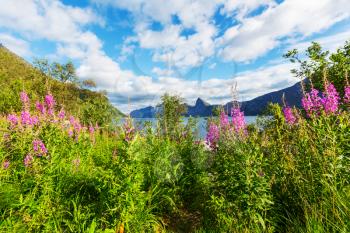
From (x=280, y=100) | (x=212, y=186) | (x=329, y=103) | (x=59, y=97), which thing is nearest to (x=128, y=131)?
(x=212, y=186)

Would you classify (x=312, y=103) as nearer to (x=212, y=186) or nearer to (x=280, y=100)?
(x=212, y=186)

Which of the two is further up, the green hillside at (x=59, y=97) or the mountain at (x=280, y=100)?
the green hillside at (x=59, y=97)

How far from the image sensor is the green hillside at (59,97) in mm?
18656

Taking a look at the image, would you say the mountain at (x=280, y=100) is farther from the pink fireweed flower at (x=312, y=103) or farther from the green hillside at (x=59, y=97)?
the green hillside at (x=59, y=97)

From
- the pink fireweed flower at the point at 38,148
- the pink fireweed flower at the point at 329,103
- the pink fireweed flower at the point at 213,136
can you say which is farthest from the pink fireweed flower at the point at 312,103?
the pink fireweed flower at the point at 38,148

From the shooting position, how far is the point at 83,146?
6.57 metres

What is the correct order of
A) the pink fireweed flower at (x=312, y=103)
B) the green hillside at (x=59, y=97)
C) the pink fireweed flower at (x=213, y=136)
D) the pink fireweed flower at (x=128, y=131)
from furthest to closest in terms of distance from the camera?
the green hillside at (x=59, y=97) < the pink fireweed flower at (x=213, y=136) < the pink fireweed flower at (x=312, y=103) < the pink fireweed flower at (x=128, y=131)

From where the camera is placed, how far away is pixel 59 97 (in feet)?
120

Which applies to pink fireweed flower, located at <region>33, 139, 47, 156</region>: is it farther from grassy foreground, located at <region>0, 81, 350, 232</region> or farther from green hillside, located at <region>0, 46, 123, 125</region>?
green hillside, located at <region>0, 46, 123, 125</region>

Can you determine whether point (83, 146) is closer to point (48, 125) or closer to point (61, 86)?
point (48, 125)

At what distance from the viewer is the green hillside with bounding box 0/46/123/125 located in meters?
18.7

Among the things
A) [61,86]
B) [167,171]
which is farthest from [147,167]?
[61,86]

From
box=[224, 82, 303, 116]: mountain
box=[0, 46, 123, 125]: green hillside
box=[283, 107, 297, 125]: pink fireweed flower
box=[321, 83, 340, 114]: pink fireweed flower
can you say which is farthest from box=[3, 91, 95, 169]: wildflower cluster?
box=[321, 83, 340, 114]: pink fireweed flower

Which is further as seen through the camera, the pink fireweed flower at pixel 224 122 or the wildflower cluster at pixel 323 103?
the pink fireweed flower at pixel 224 122
